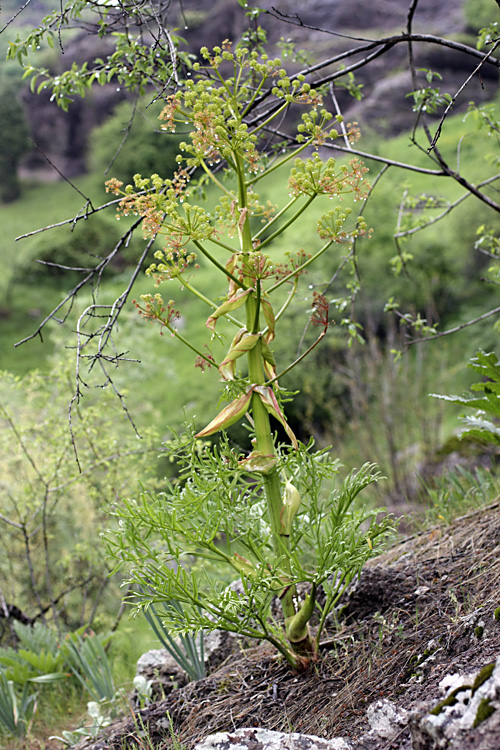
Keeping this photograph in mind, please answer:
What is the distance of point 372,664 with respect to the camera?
174 centimetres

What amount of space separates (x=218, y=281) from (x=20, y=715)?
16911 mm

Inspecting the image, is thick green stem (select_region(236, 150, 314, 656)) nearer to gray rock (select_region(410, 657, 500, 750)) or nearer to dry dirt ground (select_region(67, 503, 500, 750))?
dry dirt ground (select_region(67, 503, 500, 750))

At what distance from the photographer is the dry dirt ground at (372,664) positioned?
5.07ft

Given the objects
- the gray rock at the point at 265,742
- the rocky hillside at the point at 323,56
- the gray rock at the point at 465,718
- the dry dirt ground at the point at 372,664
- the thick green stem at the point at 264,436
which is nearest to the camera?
the gray rock at the point at 465,718

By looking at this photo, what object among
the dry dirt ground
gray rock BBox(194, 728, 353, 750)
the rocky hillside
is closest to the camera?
gray rock BBox(194, 728, 353, 750)

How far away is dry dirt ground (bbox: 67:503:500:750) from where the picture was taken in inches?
60.9

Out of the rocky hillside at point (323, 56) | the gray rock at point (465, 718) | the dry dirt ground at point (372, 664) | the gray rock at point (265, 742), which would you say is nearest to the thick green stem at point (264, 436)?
the dry dirt ground at point (372, 664)

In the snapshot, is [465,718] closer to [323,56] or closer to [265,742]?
[265,742]

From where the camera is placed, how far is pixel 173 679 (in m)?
2.35

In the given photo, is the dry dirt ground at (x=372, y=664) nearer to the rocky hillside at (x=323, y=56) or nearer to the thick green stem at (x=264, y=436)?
the thick green stem at (x=264, y=436)

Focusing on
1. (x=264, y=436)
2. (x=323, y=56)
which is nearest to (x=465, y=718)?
(x=264, y=436)

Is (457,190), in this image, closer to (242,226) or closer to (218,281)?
(218,281)

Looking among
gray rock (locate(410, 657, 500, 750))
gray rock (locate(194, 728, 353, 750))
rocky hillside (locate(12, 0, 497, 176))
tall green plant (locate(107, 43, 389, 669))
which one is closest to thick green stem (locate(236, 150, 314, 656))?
tall green plant (locate(107, 43, 389, 669))

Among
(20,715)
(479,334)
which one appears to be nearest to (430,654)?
(20,715)
